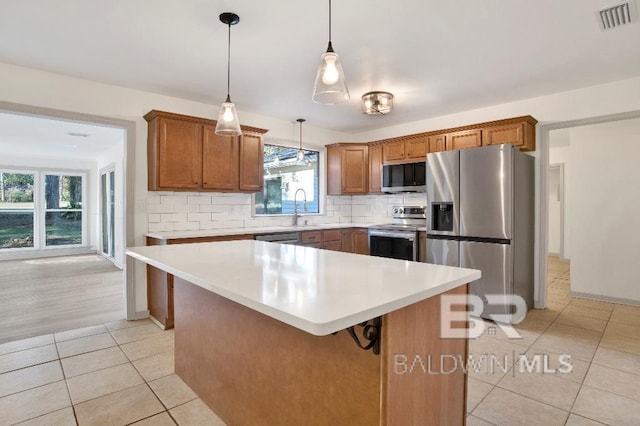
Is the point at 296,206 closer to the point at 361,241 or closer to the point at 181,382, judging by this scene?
the point at 361,241

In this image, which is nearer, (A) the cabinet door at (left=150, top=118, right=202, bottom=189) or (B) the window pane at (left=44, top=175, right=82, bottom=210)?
(A) the cabinet door at (left=150, top=118, right=202, bottom=189)

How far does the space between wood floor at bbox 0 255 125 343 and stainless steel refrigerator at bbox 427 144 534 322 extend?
372 centimetres

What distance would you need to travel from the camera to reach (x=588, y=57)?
2.85 m

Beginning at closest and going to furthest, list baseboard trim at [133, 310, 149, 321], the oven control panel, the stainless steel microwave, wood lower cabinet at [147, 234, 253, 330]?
wood lower cabinet at [147, 234, 253, 330], baseboard trim at [133, 310, 149, 321], the stainless steel microwave, the oven control panel

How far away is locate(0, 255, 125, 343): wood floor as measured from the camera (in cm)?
349

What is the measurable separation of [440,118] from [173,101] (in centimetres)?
339

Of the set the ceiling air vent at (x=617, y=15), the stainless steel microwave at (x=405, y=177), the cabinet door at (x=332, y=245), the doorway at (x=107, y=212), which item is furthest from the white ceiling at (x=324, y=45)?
the doorway at (x=107, y=212)

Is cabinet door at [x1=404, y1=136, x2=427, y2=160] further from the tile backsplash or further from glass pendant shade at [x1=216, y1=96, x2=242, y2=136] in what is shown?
glass pendant shade at [x1=216, y1=96, x2=242, y2=136]

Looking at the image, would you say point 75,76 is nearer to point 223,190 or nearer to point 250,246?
point 223,190

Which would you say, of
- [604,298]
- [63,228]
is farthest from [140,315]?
[63,228]

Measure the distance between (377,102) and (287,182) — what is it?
7.19 ft

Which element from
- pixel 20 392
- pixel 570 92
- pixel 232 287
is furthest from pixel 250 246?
pixel 570 92

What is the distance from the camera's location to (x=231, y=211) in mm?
4453

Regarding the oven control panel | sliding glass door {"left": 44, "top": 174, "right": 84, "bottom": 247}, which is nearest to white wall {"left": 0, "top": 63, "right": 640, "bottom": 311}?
the oven control panel
